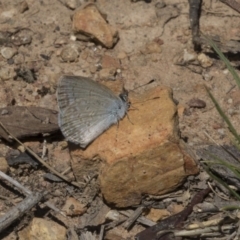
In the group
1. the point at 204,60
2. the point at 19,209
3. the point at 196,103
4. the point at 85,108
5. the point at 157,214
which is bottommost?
the point at 157,214

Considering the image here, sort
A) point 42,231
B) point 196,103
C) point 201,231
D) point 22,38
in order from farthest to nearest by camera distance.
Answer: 1. point 22,38
2. point 196,103
3. point 42,231
4. point 201,231

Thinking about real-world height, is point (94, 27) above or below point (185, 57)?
above

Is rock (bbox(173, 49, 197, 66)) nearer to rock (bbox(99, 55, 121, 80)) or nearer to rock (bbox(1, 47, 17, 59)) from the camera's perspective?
rock (bbox(99, 55, 121, 80))

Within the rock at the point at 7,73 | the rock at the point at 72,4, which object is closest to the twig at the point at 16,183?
the rock at the point at 7,73

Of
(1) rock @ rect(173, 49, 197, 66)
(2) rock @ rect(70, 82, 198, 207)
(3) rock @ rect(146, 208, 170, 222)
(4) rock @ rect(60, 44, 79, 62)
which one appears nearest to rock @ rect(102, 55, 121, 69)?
(4) rock @ rect(60, 44, 79, 62)

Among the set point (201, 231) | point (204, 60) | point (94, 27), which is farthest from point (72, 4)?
point (201, 231)

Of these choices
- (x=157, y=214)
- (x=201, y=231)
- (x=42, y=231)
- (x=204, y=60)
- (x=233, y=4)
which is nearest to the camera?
(x=201, y=231)

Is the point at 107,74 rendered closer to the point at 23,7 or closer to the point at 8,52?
the point at 8,52
